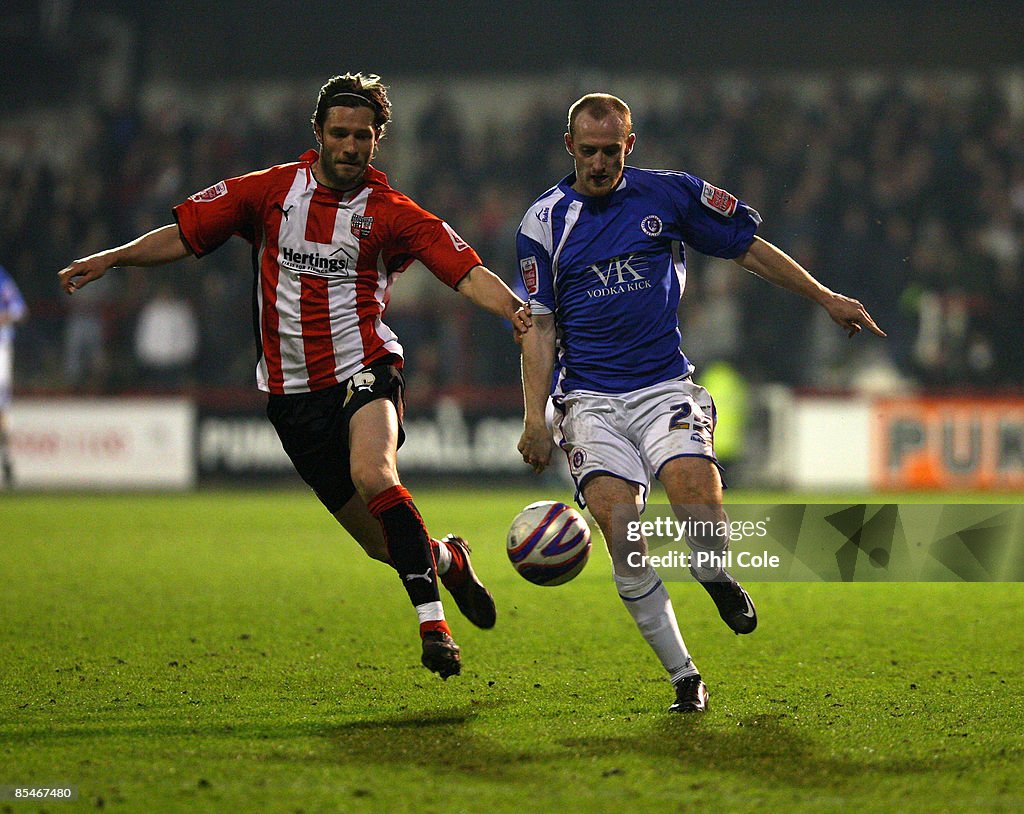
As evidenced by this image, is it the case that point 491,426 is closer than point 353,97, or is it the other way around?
point 353,97

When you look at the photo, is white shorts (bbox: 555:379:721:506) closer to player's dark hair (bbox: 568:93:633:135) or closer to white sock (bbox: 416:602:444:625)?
white sock (bbox: 416:602:444:625)

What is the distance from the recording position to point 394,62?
67.7ft

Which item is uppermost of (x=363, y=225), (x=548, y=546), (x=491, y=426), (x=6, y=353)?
(x=363, y=225)

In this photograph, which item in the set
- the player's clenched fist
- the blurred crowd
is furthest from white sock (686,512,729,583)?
the blurred crowd

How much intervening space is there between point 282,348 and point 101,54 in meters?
17.0

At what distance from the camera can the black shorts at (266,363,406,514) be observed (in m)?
5.26

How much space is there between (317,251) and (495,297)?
2.40ft

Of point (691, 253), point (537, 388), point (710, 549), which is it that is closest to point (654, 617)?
point (710, 549)

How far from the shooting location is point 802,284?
16.7ft

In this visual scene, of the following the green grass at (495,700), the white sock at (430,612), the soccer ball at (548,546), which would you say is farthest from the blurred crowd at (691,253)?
the white sock at (430,612)

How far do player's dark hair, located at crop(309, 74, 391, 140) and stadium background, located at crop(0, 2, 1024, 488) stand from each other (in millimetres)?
10345

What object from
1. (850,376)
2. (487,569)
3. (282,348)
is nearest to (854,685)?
(282,348)

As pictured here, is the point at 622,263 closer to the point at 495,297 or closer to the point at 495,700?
the point at 495,297

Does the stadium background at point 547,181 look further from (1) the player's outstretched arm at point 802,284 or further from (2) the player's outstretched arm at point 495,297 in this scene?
(2) the player's outstretched arm at point 495,297
